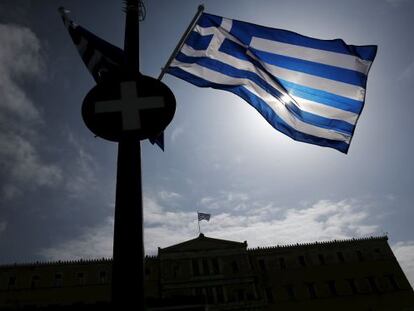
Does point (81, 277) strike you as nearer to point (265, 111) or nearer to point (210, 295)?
point (210, 295)

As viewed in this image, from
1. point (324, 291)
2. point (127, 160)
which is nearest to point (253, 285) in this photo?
point (324, 291)

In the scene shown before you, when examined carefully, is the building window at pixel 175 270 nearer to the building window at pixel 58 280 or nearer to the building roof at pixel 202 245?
the building roof at pixel 202 245

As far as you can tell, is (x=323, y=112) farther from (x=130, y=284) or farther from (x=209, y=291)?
(x=209, y=291)

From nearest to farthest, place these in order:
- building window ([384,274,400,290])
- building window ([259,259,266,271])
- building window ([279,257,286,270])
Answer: building window ([384,274,400,290]), building window ([259,259,266,271]), building window ([279,257,286,270])

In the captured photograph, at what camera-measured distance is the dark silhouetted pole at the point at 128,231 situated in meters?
1.74

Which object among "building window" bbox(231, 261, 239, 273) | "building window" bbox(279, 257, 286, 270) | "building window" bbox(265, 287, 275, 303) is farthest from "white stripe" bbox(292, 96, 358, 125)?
"building window" bbox(279, 257, 286, 270)

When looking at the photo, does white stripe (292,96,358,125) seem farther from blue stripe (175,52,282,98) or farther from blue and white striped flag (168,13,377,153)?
blue stripe (175,52,282,98)

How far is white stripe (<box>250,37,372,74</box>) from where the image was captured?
5004 millimetres

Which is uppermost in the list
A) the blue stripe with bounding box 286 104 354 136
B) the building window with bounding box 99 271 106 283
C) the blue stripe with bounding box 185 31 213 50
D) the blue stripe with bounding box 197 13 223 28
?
the building window with bounding box 99 271 106 283

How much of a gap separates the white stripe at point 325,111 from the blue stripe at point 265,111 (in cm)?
42

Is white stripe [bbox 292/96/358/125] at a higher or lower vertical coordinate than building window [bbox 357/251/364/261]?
lower

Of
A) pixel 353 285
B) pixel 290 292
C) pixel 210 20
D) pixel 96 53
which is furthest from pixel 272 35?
pixel 353 285

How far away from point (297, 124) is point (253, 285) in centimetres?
3100

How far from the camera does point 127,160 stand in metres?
2.23
